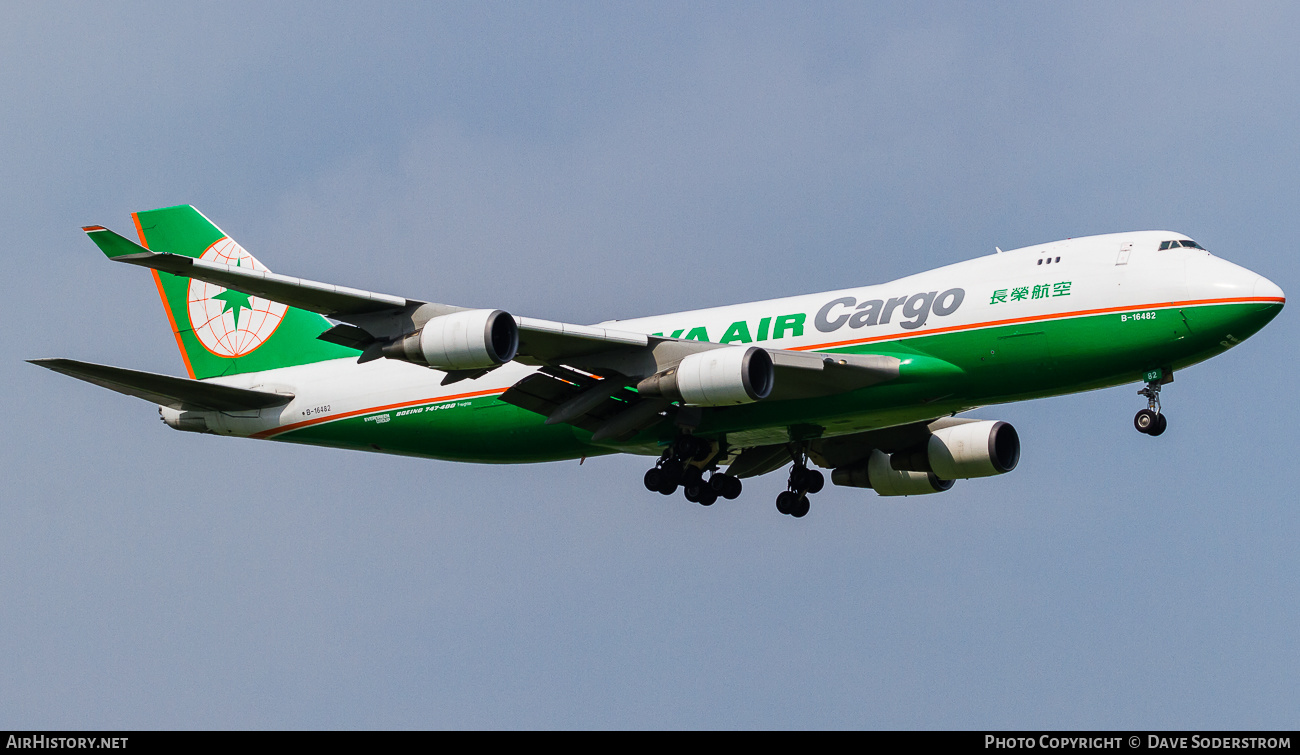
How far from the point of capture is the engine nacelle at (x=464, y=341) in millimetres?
31750

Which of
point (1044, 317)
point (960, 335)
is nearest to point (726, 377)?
point (960, 335)

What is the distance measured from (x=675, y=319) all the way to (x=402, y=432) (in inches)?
299

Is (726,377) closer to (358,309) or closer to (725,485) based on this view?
(725,485)

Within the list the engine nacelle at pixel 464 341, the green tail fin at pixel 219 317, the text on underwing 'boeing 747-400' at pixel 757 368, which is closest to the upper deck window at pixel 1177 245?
the text on underwing 'boeing 747-400' at pixel 757 368

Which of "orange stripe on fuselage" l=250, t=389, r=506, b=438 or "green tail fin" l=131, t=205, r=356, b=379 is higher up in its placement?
"green tail fin" l=131, t=205, r=356, b=379

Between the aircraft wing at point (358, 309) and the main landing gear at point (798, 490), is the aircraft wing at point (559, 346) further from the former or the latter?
the main landing gear at point (798, 490)

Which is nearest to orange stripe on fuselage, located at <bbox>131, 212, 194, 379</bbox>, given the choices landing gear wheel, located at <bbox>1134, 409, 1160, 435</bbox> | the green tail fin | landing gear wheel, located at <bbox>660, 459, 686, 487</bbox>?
the green tail fin

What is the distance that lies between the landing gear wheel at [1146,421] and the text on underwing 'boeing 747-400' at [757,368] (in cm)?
3

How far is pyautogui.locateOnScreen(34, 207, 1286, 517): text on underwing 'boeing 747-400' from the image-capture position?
32.4 m

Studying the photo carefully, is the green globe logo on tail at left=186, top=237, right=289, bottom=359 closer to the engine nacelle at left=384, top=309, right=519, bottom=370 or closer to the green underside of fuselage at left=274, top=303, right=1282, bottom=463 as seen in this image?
the green underside of fuselage at left=274, top=303, right=1282, bottom=463

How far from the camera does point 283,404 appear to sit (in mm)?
40750

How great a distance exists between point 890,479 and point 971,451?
2.51 metres

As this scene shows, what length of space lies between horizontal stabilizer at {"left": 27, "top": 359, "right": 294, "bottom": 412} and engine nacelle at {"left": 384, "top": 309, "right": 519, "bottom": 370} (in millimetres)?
7900

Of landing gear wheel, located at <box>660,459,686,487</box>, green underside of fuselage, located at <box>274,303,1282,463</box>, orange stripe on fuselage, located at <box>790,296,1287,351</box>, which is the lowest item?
landing gear wheel, located at <box>660,459,686,487</box>
